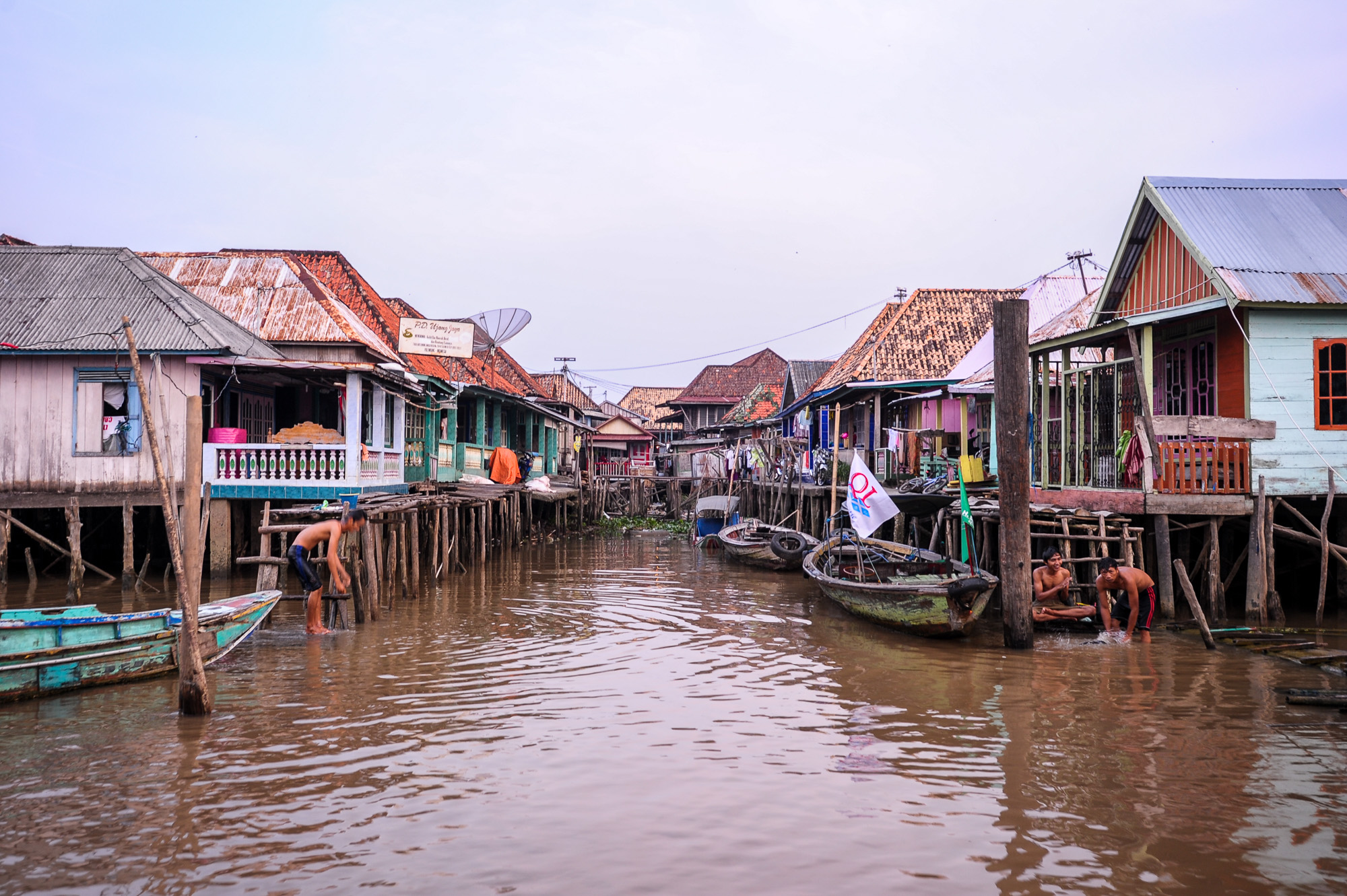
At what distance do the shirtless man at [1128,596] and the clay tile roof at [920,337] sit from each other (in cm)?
1174

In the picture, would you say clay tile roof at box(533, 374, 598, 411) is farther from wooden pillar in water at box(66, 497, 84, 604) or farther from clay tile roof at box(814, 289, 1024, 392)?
wooden pillar in water at box(66, 497, 84, 604)

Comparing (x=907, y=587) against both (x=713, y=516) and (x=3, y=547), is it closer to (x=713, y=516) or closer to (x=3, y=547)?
(x=3, y=547)

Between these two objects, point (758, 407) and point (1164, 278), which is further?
point (758, 407)

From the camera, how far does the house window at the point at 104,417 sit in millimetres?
16125

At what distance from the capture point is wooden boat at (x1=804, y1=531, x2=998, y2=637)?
1134cm

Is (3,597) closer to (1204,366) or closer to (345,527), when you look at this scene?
(345,527)

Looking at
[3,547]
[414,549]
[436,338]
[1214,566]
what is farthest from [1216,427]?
[3,547]

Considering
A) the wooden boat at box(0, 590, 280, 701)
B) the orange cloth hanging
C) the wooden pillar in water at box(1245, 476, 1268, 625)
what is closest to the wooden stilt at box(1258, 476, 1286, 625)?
the wooden pillar in water at box(1245, 476, 1268, 625)

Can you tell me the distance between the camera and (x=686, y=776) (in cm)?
677

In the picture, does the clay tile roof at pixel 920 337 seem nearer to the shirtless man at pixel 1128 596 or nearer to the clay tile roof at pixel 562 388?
the shirtless man at pixel 1128 596

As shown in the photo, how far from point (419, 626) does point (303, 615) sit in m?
2.01

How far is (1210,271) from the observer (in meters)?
13.1

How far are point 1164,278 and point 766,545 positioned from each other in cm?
969

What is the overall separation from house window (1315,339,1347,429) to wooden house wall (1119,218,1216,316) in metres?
1.56
